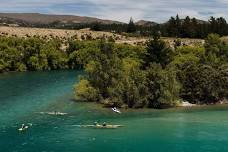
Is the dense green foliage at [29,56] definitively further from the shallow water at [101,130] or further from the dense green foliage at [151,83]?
the dense green foliage at [151,83]

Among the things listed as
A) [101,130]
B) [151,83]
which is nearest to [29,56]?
[151,83]

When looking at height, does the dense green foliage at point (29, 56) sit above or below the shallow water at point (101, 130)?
above

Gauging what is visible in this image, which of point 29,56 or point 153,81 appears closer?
point 153,81

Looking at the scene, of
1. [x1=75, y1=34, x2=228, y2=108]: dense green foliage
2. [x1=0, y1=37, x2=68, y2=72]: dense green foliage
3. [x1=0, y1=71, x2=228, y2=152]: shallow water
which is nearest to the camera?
[x1=0, y1=71, x2=228, y2=152]: shallow water

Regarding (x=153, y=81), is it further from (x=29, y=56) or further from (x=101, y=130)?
(x=29, y=56)

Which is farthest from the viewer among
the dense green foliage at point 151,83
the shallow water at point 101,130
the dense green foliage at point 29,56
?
the dense green foliage at point 29,56

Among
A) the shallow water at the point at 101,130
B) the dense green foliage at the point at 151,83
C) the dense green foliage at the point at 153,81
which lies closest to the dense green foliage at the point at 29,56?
the shallow water at the point at 101,130

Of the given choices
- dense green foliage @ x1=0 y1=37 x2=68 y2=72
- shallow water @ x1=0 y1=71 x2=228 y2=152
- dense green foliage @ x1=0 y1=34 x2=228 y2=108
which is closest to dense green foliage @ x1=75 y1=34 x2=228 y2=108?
dense green foliage @ x1=0 y1=34 x2=228 y2=108

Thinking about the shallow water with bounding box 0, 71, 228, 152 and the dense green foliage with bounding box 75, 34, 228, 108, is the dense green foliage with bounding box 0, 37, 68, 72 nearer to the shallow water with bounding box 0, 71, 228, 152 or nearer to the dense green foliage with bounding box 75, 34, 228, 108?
the shallow water with bounding box 0, 71, 228, 152
